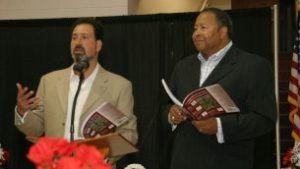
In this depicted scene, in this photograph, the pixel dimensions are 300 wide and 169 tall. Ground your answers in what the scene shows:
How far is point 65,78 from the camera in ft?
9.59

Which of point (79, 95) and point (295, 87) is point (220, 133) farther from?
Answer: point (295, 87)

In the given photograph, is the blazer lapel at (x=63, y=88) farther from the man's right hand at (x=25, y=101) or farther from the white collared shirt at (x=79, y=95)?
the man's right hand at (x=25, y=101)

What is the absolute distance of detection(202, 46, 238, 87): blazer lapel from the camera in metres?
2.76

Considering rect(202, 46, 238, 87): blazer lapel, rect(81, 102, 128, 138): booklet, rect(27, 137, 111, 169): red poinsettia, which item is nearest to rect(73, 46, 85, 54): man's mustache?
rect(81, 102, 128, 138): booklet

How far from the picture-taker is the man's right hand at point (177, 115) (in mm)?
A: 2680

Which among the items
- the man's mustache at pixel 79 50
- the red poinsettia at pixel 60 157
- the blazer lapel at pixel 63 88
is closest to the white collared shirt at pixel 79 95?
the blazer lapel at pixel 63 88

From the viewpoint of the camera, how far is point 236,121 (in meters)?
2.63

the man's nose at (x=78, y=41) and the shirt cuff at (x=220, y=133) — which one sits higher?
the man's nose at (x=78, y=41)

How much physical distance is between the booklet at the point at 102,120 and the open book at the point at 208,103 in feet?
1.20

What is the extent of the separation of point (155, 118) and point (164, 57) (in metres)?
0.52

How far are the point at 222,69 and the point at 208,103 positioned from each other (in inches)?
10.2

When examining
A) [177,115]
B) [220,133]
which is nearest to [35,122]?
[177,115]

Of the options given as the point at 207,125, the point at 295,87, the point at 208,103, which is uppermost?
the point at 208,103

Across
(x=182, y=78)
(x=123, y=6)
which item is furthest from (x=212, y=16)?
(x=123, y=6)
